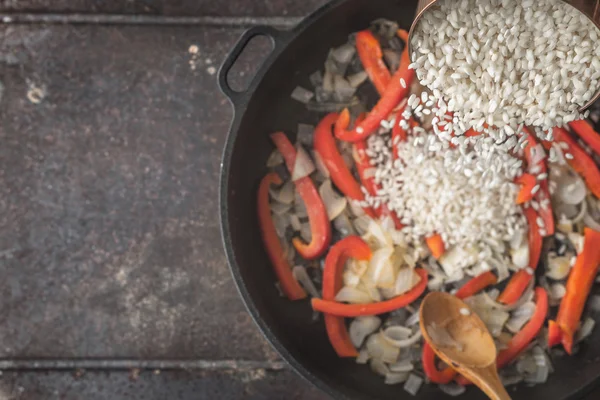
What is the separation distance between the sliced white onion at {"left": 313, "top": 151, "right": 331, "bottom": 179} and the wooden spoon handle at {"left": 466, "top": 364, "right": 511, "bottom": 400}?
0.52 m

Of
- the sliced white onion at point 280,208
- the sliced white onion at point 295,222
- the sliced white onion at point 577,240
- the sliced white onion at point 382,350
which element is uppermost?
the sliced white onion at point 577,240

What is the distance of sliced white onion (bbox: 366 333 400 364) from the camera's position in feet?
4.59

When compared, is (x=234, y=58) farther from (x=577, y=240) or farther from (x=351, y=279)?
(x=577, y=240)

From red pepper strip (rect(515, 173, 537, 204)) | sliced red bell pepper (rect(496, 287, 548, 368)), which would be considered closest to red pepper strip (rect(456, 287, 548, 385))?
sliced red bell pepper (rect(496, 287, 548, 368))

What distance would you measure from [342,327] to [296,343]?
4.3 inches

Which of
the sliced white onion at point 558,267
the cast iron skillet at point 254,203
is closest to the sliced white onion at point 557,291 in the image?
the sliced white onion at point 558,267

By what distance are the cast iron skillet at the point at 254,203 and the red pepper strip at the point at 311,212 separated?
5 cm

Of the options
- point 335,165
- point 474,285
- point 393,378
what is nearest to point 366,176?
point 335,165

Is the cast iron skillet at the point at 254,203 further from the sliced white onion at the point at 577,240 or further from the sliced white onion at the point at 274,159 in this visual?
the sliced white onion at the point at 577,240

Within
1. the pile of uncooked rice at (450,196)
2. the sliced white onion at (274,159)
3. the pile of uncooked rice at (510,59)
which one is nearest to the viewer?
the pile of uncooked rice at (510,59)

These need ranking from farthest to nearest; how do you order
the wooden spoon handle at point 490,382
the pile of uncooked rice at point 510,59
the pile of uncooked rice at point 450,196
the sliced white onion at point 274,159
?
the sliced white onion at point 274,159 < the pile of uncooked rice at point 450,196 < the wooden spoon handle at point 490,382 < the pile of uncooked rice at point 510,59

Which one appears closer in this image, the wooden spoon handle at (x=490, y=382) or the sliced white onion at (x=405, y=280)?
the wooden spoon handle at (x=490, y=382)

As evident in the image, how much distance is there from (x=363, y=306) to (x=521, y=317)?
1.17 feet

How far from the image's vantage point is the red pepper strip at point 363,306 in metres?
1.36
